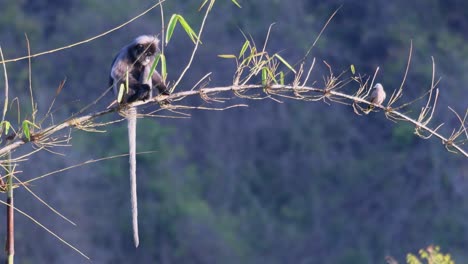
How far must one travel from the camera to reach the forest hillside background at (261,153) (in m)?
21.9

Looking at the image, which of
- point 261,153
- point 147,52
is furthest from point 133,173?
point 261,153

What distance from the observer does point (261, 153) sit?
931 inches

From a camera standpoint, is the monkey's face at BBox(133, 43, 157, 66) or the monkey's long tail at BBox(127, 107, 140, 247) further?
the monkey's face at BBox(133, 43, 157, 66)

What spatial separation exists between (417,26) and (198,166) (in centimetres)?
481

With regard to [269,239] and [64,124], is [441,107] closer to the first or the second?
[269,239]

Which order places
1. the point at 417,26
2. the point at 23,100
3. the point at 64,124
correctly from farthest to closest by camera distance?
1. the point at 417,26
2. the point at 23,100
3. the point at 64,124

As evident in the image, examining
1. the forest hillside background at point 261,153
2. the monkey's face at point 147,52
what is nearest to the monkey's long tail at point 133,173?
the monkey's face at point 147,52

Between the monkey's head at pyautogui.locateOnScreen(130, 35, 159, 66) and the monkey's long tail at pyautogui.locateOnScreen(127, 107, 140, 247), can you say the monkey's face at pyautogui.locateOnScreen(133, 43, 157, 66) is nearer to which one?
the monkey's head at pyautogui.locateOnScreen(130, 35, 159, 66)

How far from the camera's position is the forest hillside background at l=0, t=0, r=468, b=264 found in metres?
21.9

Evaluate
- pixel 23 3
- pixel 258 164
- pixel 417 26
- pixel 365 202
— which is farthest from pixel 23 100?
pixel 417 26

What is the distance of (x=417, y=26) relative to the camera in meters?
24.5

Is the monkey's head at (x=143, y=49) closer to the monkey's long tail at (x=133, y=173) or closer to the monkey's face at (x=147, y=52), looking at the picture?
the monkey's face at (x=147, y=52)

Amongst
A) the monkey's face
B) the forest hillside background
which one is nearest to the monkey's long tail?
the monkey's face

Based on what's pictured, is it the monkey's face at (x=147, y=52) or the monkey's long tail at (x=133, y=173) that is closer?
the monkey's long tail at (x=133, y=173)
